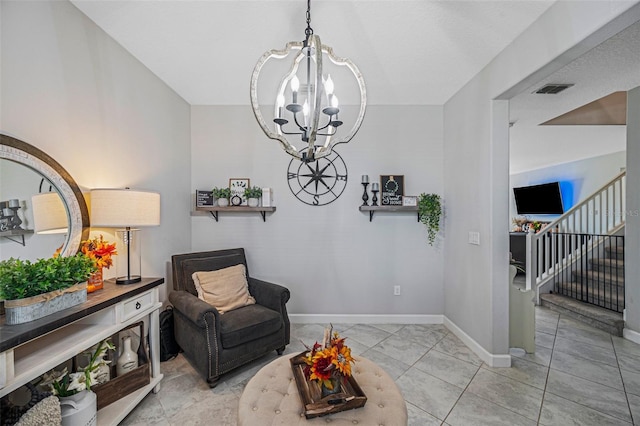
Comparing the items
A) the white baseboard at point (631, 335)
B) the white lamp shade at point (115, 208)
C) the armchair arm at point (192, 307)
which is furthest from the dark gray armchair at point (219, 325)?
the white baseboard at point (631, 335)

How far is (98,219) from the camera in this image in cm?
173

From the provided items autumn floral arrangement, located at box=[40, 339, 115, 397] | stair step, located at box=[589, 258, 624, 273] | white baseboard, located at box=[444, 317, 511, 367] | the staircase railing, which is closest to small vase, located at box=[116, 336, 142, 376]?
autumn floral arrangement, located at box=[40, 339, 115, 397]

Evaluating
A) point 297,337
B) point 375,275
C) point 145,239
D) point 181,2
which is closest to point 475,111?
point 375,275

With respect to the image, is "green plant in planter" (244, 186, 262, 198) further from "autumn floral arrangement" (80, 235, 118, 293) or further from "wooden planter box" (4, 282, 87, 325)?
"wooden planter box" (4, 282, 87, 325)

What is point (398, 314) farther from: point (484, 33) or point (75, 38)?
point (75, 38)

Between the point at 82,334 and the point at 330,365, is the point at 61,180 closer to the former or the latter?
the point at 82,334

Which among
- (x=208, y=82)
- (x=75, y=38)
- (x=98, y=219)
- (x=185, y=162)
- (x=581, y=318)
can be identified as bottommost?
(x=581, y=318)

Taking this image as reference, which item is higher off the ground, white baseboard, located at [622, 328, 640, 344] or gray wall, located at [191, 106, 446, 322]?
gray wall, located at [191, 106, 446, 322]

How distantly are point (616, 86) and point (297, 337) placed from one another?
4.20 meters

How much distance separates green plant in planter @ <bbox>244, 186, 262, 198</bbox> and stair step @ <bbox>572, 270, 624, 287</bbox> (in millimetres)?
4596

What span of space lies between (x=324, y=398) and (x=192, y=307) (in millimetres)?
1360

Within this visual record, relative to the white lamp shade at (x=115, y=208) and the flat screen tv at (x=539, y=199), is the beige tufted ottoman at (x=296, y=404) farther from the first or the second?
the flat screen tv at (x=539, y=199)

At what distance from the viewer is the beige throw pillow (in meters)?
2.44

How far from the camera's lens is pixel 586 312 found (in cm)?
334
